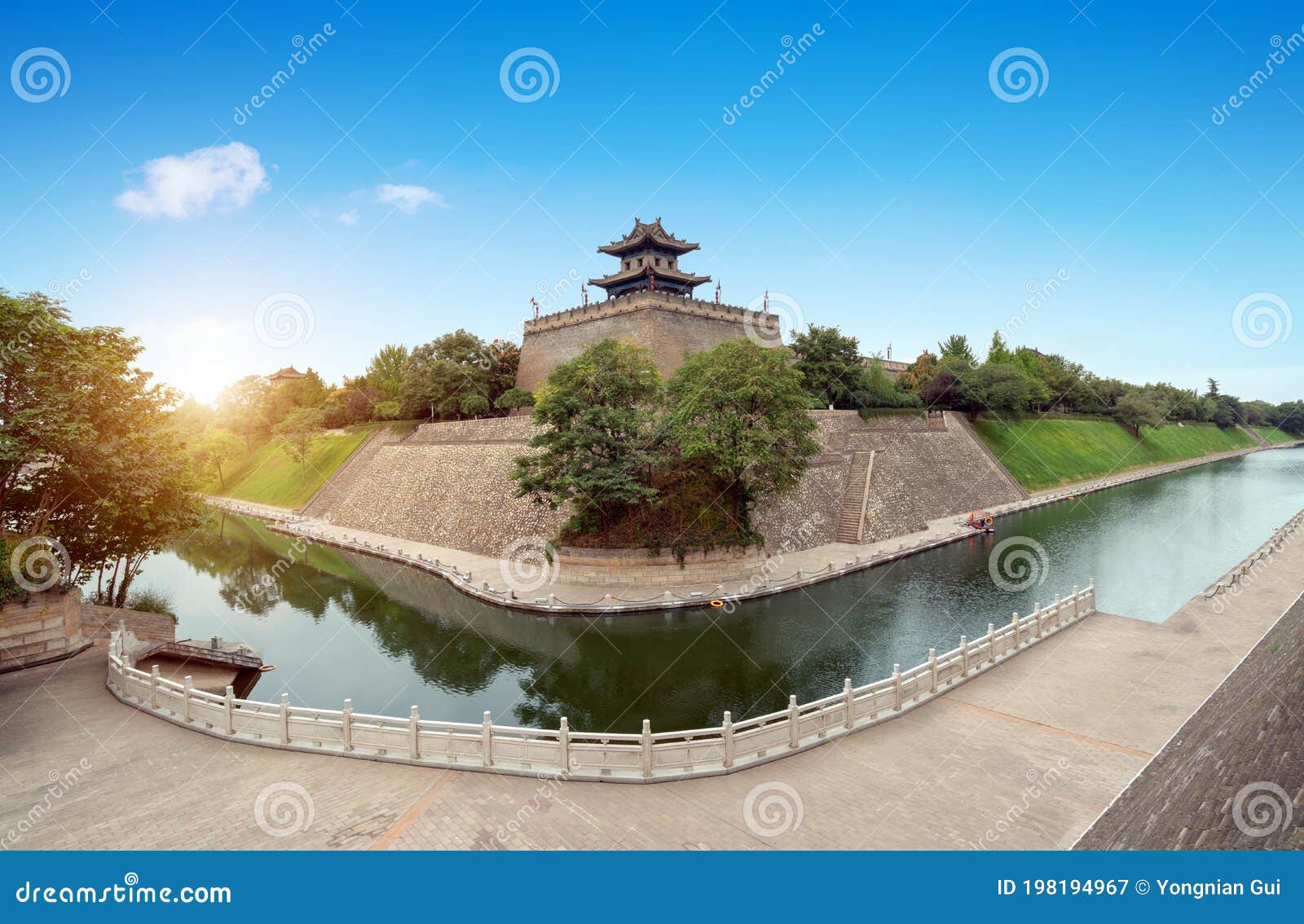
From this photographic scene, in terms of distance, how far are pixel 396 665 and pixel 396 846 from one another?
432 inches

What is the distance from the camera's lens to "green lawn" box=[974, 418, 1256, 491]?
4947 centimetres

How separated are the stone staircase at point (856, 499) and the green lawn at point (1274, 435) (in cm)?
10077

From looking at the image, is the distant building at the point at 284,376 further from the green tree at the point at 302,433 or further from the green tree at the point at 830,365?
the green tree at the point at 830,365

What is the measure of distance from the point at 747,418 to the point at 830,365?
21.2 metres

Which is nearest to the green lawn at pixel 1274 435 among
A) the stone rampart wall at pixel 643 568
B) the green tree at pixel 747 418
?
the green tree at pixel 747 418

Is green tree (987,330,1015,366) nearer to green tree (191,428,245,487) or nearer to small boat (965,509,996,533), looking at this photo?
small boat (965,509,996,533)

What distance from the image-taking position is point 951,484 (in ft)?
135

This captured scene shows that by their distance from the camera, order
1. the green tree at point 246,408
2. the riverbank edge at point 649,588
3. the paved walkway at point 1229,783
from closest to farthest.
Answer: the paved walkway at point 1229,783 → the riverbank edge at point 649,588 → the green tree at point 246,408

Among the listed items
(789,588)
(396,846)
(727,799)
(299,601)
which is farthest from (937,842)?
(299,601)

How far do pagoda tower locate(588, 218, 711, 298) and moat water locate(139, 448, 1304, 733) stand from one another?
70.5ft

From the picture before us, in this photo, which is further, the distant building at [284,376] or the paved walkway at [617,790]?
the distant building at [284,376]

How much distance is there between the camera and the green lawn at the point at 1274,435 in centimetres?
10294

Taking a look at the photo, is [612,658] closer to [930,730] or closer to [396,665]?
[396,665]

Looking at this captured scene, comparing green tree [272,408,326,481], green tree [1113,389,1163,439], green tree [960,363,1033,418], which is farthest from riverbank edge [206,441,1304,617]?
green tree [1113,389,1163,439]
